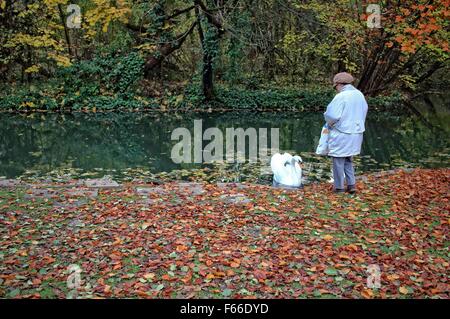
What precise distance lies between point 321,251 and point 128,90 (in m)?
17.2

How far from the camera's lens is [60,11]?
69.9 ft

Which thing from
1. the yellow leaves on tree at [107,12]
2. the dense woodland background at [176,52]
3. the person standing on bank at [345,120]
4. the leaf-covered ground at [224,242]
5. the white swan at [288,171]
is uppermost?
the yellow leaves on tree at [107,12]

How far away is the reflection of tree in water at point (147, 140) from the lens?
11.4 meters

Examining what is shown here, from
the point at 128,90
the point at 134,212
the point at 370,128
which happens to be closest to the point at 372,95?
the point at 370,128

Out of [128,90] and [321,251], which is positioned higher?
[128,90]

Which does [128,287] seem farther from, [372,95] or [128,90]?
[372,95]

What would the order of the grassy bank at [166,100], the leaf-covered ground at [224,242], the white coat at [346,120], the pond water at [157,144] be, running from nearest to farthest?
the leaf-covered ground at [224,242]
the white coat at [346,120]
the pond water at [157,144]
the grassy bank at [166,100]

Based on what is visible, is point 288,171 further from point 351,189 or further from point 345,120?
point 345,120

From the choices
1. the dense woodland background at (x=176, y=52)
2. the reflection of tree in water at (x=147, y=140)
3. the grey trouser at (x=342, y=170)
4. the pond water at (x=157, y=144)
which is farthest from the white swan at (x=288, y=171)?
the dense woodland background at (x=176, y=52)

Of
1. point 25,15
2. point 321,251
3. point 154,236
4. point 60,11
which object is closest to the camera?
point 321,251

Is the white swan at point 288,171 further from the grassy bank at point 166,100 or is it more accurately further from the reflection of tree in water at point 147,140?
the grassy bank at point 166,100

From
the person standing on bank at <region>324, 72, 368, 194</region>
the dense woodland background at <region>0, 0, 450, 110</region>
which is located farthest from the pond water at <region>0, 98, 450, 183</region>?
the person standing on bank at <region>324, 72, 368, 194</region>

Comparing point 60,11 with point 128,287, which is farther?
point 60,11
